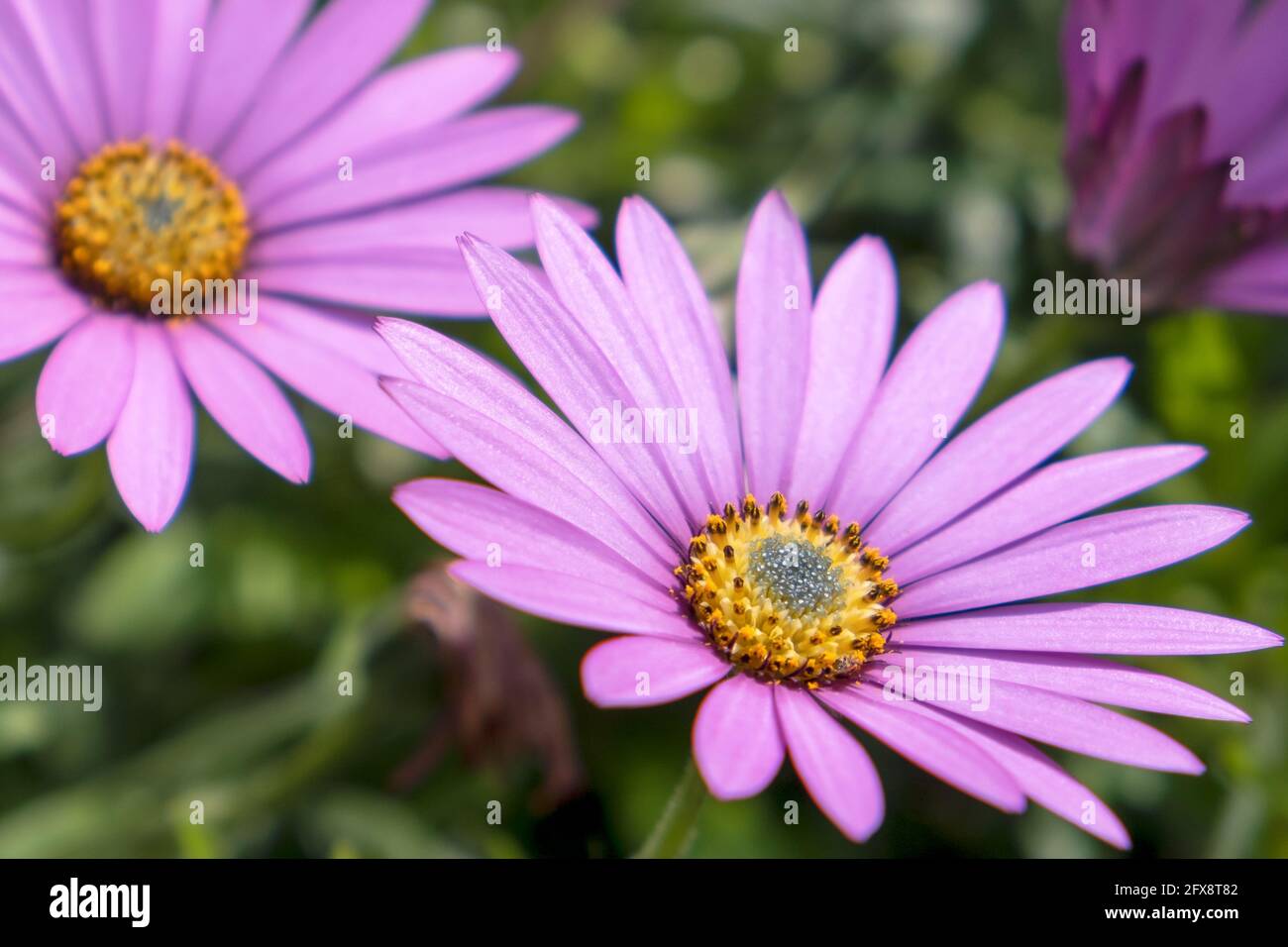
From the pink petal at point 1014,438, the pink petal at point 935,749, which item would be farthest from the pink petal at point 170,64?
the pink petal at point 935,749

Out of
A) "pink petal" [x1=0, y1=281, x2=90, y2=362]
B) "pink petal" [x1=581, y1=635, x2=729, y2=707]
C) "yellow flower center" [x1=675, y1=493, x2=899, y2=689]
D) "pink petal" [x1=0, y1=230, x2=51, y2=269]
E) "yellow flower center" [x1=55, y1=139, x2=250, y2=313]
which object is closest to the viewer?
"pink petal" [x1=581, y1=635, x2=729, y2=707]

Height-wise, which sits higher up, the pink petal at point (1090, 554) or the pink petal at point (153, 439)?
the pink petal at point (153, 439)

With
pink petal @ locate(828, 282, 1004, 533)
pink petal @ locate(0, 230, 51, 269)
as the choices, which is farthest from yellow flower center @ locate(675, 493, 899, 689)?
pink petal @ locate(0, 230, 51, 269)

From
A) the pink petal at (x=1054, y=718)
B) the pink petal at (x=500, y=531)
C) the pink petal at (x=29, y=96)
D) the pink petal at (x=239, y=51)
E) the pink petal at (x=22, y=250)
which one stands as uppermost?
the pink petal at (x=239, y=51)

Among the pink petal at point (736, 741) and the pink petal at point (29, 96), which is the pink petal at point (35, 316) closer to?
the pink petal at point (29, 96)

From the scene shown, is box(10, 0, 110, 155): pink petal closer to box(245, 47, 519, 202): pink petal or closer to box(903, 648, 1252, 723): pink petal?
box(245, 47, 519, 202): pink petal

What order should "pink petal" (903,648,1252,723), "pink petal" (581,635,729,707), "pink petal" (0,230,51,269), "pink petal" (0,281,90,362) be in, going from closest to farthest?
"pink petal" (581,635,729,707)
"pink petal" (903,648,1252,723)
"pink petal" (0,281,90,362)
"pink petal" (0,230,51,269)

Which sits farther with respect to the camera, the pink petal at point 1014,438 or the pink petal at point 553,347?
the pink petal at point 1014,438
